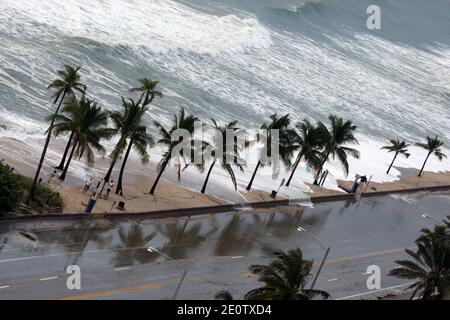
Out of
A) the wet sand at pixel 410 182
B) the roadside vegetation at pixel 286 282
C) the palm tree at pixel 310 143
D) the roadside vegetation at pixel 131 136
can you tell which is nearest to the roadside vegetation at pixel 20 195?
the roadside vegetation at pixel 131 136

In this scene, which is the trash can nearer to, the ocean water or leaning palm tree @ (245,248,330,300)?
the ocean water

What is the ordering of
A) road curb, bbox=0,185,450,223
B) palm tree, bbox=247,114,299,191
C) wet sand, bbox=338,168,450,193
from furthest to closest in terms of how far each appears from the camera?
wet sand, bbox=338,168,450,193 < palm tree, bbox=247,114,299,191 < road curb, bbox=0,185,450,223

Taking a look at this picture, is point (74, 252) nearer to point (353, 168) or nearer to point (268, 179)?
point (268, 179)

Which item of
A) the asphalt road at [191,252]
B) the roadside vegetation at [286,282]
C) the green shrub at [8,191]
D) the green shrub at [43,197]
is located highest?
the roadside vegetation at [286,282]

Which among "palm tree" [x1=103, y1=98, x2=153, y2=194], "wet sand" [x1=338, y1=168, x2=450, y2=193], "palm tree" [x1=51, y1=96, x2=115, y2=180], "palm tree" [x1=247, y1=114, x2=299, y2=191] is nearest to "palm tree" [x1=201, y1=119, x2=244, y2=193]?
"palm tree" [x1=247, y1=114, x2=299, y2=191]

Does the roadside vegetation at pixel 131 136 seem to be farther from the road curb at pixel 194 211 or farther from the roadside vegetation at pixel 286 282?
the roadside vegetation at pixel 286 282

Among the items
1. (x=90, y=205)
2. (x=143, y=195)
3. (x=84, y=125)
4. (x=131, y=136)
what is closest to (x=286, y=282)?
(x=90, y=205)
